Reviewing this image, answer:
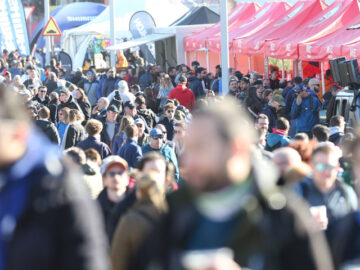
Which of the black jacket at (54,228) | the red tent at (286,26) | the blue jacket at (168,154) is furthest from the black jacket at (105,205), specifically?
the red tent at (286,26)

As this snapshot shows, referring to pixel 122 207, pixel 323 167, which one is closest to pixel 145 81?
pixel 323 167

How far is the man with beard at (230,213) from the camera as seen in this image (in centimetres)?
245

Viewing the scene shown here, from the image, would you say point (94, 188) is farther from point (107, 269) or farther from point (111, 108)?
point (111, 108)

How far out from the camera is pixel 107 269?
262cm

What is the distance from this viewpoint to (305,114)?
14.7 m

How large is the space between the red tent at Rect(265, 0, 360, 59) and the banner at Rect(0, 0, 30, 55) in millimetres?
19620

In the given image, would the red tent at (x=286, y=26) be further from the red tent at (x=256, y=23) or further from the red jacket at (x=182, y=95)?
the red jacket at (x=182, y=95)

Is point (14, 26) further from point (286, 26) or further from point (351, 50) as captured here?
point (351, 50)

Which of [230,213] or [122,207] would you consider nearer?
[230,213]

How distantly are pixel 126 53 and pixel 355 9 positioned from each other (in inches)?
631

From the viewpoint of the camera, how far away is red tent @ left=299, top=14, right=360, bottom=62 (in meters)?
15.9

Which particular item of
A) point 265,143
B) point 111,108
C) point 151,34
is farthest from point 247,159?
point 151,34

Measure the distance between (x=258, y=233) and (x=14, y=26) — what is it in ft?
119

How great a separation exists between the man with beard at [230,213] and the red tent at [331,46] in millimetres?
12955
